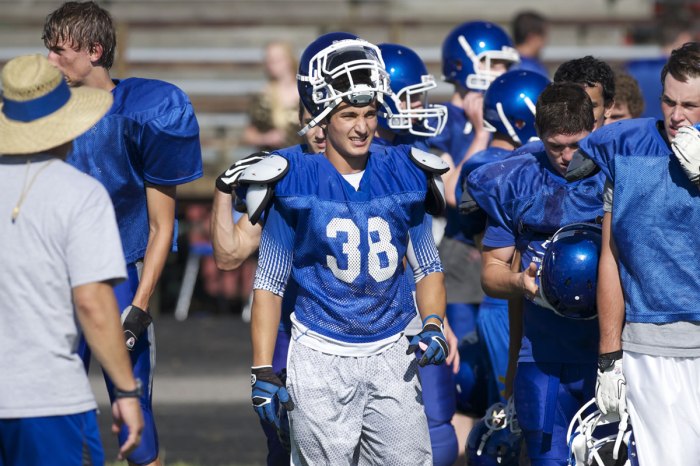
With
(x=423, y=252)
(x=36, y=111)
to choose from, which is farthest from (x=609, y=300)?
(x=36, y=111)

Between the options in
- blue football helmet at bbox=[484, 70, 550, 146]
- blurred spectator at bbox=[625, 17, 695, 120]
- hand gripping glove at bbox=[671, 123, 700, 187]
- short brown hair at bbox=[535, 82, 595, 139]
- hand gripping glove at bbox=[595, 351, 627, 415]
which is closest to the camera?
hand gripping glove at bbox=[671, 123, 700, 187]

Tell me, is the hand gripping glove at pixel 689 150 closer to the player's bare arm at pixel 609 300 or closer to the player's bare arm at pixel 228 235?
the player's bare arm at pixel 609 300

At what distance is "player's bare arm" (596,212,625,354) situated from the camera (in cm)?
441

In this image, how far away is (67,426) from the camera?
384cm

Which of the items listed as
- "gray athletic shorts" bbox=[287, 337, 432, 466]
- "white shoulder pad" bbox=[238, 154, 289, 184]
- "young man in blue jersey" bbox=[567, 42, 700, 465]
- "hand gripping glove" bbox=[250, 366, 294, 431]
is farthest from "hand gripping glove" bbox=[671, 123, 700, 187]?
"hand gripping glove" bbox=[250, 366, 294, 431]

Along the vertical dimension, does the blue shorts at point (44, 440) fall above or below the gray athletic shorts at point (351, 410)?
above

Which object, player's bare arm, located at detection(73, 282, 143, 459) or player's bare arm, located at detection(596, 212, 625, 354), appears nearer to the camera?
player's bare arm, located at detection(73, 282, 143, 459)

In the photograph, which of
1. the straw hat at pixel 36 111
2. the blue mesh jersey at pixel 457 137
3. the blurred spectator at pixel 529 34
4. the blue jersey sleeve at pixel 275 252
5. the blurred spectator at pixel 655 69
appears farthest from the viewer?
the blurred spectator at pixel 655 69

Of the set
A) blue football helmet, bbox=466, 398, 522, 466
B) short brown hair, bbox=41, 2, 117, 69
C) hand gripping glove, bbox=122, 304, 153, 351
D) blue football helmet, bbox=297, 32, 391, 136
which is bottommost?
blue football helmet, bbox=466, 398, 522, 466

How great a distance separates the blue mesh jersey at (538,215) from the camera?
491cm

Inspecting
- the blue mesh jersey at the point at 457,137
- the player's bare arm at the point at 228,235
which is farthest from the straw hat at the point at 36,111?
the blue mesh jersey at the point at 457,137

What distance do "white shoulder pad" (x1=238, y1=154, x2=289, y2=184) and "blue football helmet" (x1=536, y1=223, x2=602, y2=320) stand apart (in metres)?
0.98

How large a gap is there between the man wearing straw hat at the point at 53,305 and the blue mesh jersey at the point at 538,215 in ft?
5.62

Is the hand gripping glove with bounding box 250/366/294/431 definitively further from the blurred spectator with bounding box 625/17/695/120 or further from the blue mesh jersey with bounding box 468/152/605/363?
the blurred spectator with bounding box 625/17/695/120
